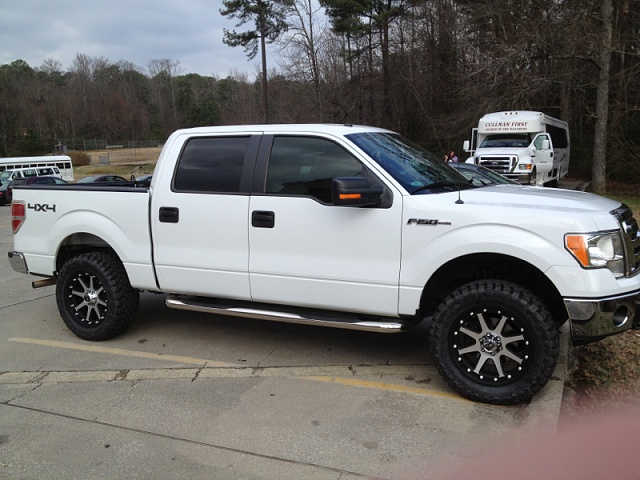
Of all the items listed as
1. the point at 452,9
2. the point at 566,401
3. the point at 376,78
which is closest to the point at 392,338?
the point at 566,401

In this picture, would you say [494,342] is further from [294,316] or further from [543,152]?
[543,152]

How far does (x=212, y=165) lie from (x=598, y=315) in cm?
319

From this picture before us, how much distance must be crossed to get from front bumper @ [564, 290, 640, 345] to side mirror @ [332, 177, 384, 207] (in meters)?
1.44

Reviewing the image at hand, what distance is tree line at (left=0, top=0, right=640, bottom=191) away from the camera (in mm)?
19578

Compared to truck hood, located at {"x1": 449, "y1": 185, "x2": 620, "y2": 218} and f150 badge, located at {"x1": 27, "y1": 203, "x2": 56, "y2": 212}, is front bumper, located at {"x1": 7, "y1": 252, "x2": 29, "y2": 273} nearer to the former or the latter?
f150 badge, located at {"x1": 27, "y1": 203, "x2": 56, "y2": 212}

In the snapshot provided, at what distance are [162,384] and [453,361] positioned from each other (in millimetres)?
2296

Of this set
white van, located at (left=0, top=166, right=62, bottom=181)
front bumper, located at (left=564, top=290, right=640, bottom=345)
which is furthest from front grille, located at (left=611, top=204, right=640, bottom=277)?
white van, located at (left=0, top=166, right=62, bottom=181)

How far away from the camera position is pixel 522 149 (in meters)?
18.9

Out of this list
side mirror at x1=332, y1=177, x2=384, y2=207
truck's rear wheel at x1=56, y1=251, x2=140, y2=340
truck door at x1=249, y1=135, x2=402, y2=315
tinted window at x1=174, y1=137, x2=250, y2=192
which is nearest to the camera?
side mirror at x1=332, y1=177, x2=384, y2=207

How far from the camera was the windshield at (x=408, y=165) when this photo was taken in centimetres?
404

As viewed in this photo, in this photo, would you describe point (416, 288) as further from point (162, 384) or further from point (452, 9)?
point (452, 9)

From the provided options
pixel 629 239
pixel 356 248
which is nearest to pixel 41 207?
pixel 356 248

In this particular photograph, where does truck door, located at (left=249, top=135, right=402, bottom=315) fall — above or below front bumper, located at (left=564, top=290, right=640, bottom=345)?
above

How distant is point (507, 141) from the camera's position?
64.0 ft
